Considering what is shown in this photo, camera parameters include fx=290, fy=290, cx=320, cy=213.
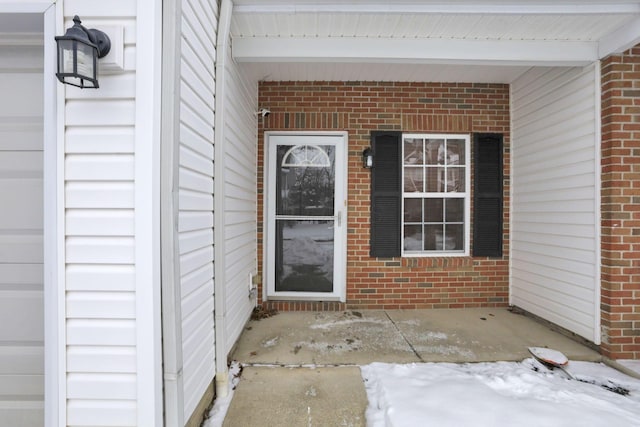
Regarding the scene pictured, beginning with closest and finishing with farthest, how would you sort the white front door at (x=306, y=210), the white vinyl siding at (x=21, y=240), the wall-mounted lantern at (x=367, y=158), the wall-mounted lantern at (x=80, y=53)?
the wall-mounted lantern at (x=80, y=53) → the white vinyl siding at (x=21, y=240) → the wall-mounted lantern at (x=367, y=158) → the white front door at (x=306, y=210)

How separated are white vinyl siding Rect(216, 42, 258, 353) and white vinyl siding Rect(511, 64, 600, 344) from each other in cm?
322

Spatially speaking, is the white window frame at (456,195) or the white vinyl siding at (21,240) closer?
the white vinyl siding at (21,240)

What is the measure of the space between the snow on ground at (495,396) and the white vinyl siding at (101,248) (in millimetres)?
1472

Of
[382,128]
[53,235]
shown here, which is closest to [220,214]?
[53,235]

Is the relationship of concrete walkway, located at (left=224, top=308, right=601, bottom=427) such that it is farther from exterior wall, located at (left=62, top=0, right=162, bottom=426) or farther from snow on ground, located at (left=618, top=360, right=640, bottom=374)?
exterior wall, located at (left=62, top=0, right=162, bottom=426)

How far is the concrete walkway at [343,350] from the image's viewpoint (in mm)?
1905

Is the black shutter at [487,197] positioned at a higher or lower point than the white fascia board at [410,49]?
lower

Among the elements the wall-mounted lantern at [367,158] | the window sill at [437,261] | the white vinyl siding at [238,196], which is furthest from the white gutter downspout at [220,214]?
the window sill at [437,261]

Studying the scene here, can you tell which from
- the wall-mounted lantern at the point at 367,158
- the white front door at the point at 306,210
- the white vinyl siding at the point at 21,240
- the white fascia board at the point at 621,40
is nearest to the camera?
the white vinyl siding at the point at 21,240

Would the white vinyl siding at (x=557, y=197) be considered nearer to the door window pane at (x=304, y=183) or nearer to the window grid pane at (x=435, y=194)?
the window grid pane at (x=435, y=194)

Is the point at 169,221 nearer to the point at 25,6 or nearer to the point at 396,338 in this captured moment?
the point at 25,6

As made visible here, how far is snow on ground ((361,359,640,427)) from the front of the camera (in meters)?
1.74

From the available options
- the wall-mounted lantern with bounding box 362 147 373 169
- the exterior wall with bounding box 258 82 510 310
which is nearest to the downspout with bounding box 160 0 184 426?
the exterior wall with bounding box 258 82 510 310

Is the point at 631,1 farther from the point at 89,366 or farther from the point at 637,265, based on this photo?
the point at 89,366
